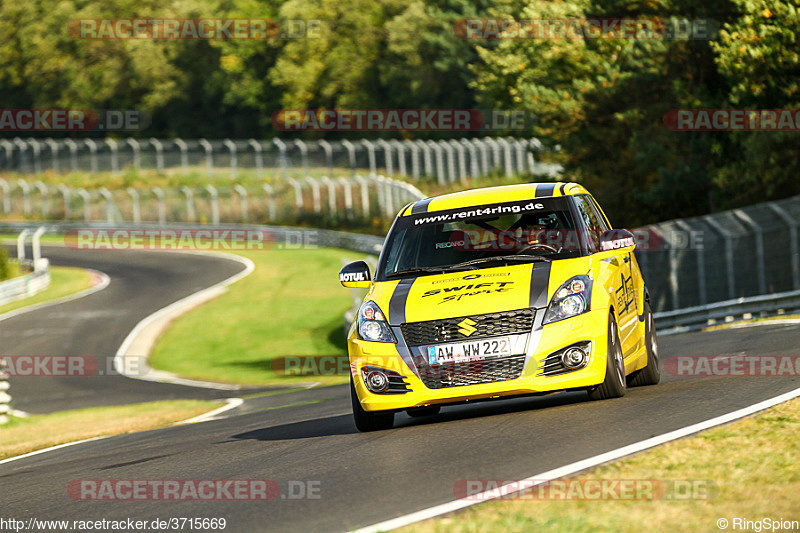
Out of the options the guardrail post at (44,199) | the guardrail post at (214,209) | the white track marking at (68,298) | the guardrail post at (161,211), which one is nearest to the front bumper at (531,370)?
the white track marking at (68,298)

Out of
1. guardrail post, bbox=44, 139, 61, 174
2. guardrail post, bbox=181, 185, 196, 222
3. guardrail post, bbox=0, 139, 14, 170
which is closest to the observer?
guardrail post, bbox=181, 185, 196, 222

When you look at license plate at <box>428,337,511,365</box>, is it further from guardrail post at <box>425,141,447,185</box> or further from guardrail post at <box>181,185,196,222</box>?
guardrail post at <box>181,185,196,222</box>

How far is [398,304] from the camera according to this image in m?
9.73

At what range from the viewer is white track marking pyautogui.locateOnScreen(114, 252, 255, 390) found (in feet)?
91.4

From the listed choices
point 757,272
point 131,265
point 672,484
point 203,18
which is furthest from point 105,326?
point 203,18

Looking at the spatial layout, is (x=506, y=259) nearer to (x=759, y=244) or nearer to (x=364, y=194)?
(x=759, y=244)

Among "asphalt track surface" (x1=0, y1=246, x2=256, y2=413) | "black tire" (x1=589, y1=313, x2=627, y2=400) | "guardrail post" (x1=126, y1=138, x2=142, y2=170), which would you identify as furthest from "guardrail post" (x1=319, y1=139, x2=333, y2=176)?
"black tire" (x1=589, y1=313, x2=627, y2=400)

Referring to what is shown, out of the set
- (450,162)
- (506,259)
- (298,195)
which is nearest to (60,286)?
(298,195)

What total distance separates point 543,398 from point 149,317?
2741 centimetres

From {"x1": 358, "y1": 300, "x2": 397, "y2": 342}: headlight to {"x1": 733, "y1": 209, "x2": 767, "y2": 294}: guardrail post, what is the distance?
1545 centimetres

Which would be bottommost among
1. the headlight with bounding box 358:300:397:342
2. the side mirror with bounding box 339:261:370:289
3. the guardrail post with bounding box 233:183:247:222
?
the guardrail post with bounding box 233:183:247:222

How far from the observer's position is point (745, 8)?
31.2 metres

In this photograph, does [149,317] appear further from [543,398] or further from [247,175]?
[247,175]

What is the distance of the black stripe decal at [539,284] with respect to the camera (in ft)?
31.1
